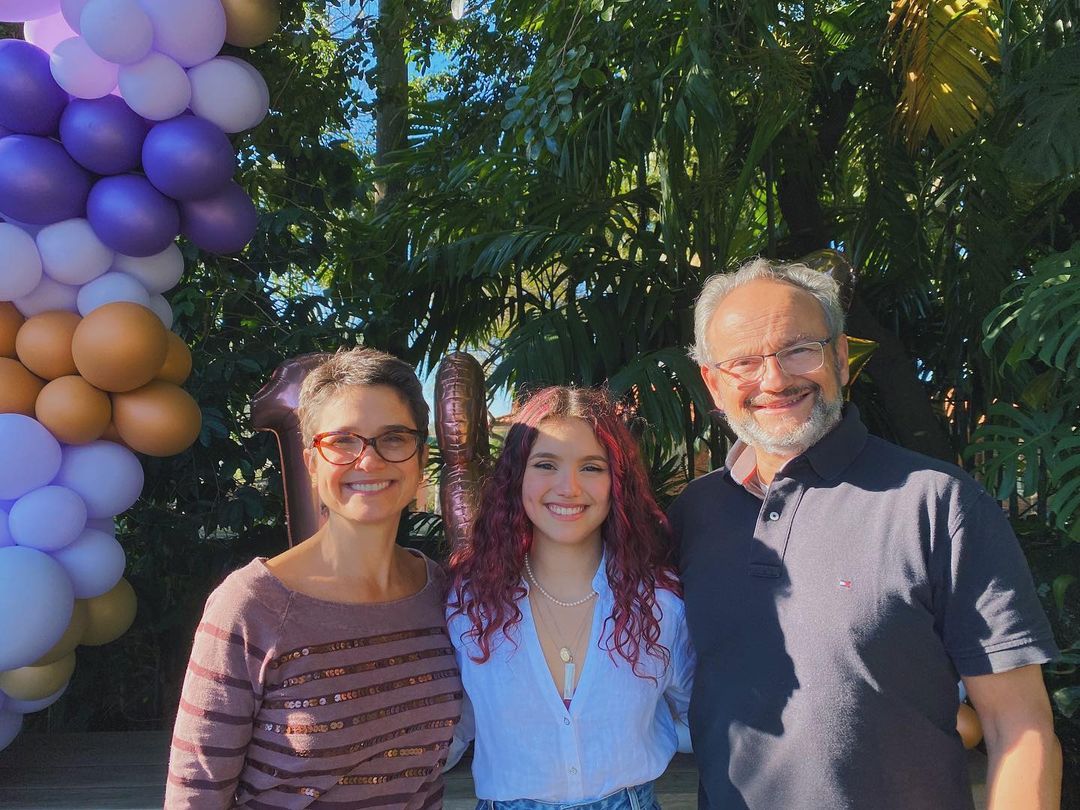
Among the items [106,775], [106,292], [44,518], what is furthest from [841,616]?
[106,775]

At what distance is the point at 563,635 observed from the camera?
1.86 metres

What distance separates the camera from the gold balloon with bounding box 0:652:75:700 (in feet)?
9.86

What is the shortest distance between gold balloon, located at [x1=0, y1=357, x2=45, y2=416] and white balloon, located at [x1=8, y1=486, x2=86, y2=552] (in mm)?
277

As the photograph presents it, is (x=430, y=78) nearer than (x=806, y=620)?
No

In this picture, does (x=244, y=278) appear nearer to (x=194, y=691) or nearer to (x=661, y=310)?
(x=661, y=310)

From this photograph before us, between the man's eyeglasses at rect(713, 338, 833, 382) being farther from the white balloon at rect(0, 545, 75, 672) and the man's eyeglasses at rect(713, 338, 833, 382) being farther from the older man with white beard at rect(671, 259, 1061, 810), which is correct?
the white balloon at rect(0, 545, 75, 672)

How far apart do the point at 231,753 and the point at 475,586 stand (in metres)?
0.54

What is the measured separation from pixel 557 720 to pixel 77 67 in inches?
97.7

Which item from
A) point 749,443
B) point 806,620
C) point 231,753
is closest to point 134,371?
point 231,753

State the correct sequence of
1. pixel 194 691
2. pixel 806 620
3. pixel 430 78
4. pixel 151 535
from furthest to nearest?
pixel 430 78, pixel 151 535, pixel 806 620, pixel 194 691

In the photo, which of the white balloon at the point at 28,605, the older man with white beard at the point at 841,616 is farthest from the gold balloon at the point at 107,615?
the older man with white beard at the point at 841,616

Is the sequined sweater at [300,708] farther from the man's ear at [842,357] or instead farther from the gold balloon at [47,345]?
the gold balloon at [47,345]

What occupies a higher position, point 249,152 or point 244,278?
point 249,152

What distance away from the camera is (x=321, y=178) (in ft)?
14.9
